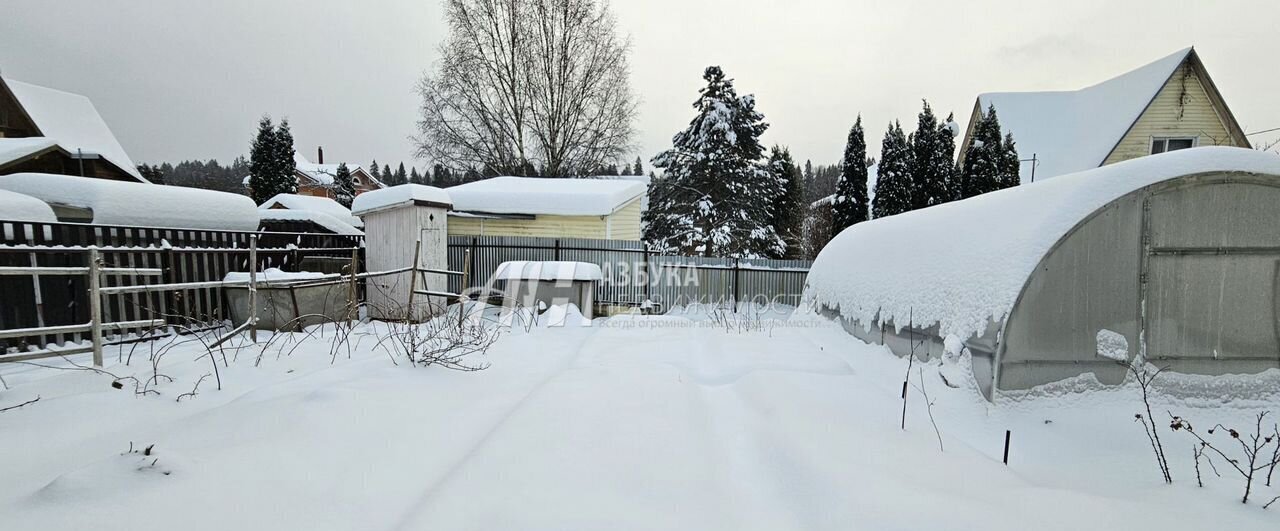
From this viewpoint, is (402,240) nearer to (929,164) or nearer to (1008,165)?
(929,164)

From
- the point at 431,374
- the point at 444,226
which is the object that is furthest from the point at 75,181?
the point at 431,374

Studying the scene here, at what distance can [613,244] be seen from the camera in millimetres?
11836

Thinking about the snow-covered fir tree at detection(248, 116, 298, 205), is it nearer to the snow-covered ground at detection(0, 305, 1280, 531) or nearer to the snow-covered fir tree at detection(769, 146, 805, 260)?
the snow-covered fir tree at detection(769, 146, 805, 260)

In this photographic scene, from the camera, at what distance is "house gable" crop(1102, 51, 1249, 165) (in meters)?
14.2

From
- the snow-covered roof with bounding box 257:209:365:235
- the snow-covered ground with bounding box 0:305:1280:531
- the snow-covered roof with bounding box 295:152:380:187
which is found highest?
the snow-covered roof with bounding box 295:152:380:187

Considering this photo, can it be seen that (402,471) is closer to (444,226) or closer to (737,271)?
(444,226)

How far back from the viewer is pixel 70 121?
62.4ft

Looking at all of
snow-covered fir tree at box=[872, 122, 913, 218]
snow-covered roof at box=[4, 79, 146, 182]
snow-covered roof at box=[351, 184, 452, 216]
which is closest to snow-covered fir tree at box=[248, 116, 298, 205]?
snow-covered roof at box=[4, 79, 146, 182]

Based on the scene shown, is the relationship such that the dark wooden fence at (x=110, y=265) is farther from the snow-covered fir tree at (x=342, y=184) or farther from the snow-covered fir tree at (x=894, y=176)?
the snow-covered fir tree at (x=342, y=184)

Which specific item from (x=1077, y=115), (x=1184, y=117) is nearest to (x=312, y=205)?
(x=1077, y=115)

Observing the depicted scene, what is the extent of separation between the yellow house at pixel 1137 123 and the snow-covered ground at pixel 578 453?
1577 centimetres

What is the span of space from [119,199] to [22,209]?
5.01 ft

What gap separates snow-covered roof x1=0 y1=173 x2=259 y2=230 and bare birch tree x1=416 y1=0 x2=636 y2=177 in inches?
536

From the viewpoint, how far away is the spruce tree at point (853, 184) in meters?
19.3
